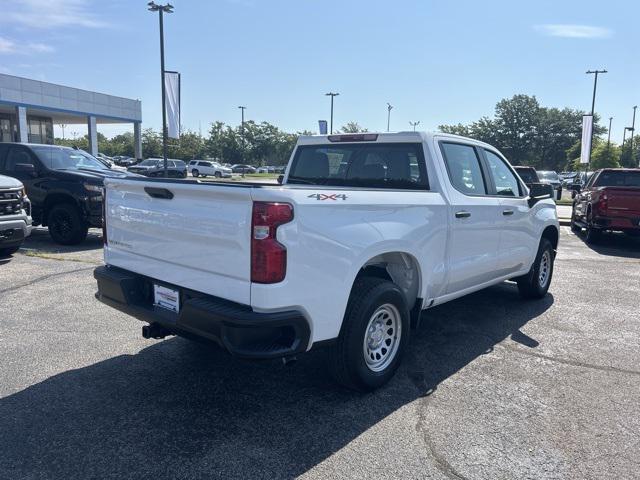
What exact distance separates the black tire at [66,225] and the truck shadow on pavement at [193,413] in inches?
231

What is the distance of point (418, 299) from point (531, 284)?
2.89 m

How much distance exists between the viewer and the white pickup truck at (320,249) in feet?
9.89

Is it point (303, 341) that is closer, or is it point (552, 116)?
point (303, 341)

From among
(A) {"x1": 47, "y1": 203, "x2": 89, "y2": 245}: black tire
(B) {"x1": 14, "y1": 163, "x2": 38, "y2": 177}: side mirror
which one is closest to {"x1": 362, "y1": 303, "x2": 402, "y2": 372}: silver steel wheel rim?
(A) {"x1": 47, "y1": 203, "x2": 89, "y2": 245}: black tire

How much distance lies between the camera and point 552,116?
85375 millimetres

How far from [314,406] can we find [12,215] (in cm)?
688

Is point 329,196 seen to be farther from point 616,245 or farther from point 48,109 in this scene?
point 48,109

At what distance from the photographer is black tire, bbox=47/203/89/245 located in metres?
9.73

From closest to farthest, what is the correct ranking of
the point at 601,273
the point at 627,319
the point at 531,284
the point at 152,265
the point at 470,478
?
1. the point at 470,478
2. the point at 152,265
3. the point at 627,319
4. the point at 531,284
5. the point at 601,273

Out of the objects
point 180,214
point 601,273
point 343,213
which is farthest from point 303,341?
point 601,273

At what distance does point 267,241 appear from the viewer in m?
2.96

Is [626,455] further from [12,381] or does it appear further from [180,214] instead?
[12,381]

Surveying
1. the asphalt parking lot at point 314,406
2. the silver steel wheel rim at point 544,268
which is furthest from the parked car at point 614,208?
the asphalt parking lot at point 314,406

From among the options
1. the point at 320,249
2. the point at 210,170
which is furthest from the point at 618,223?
the point at 210,170
